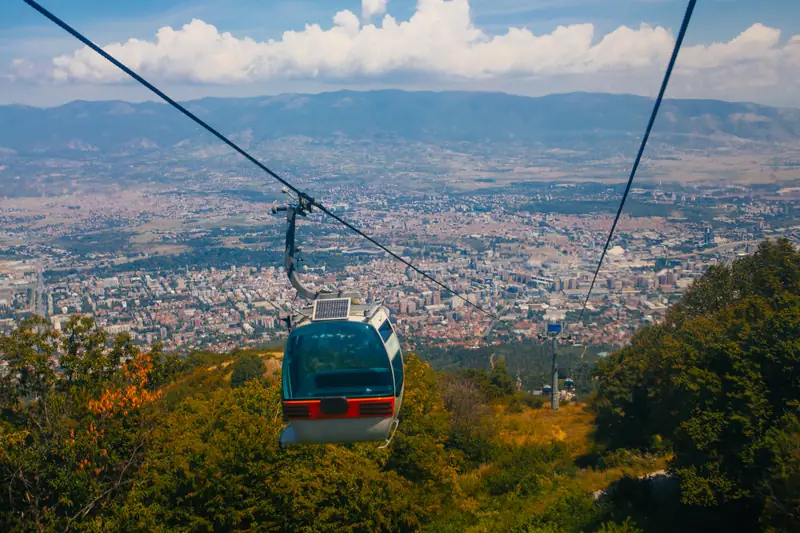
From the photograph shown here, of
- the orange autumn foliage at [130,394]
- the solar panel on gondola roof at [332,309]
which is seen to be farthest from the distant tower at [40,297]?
the solar panel on gondola roof at [332,309]

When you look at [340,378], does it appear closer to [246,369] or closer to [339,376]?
[339,376]

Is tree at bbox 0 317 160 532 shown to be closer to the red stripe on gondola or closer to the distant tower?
the red stripe on gondola

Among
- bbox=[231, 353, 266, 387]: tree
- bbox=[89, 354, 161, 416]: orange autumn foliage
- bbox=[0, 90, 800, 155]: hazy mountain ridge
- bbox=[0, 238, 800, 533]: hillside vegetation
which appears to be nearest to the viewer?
bbox=[0, 238, 800, 533]: hillside vegetation

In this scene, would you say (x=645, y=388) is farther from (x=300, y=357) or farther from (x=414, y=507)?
(x=300, y=357)

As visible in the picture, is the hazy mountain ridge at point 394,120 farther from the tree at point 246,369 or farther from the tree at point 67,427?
the tree at point 67,427

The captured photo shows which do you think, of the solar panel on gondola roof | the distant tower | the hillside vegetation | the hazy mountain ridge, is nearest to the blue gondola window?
the solar panel on gondola roof

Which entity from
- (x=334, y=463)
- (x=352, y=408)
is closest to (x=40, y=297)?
(x=334, y=463)

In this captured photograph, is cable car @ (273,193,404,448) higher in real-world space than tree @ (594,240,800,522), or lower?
higher
